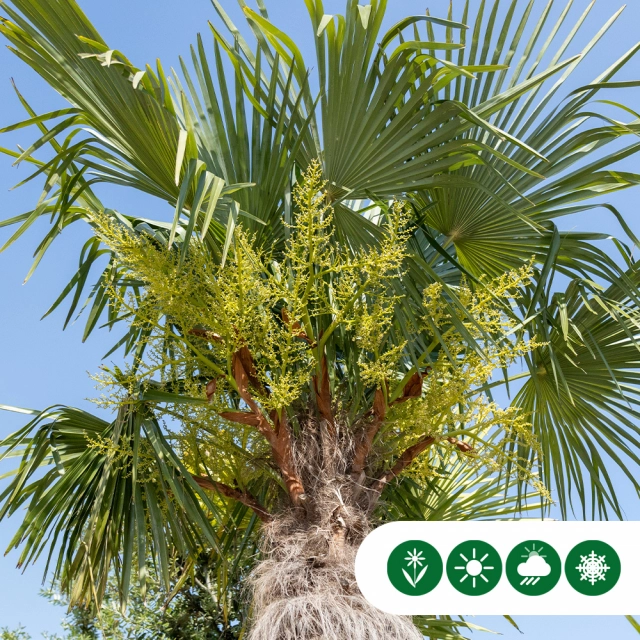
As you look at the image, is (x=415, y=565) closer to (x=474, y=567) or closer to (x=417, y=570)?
(x=417, y=570)

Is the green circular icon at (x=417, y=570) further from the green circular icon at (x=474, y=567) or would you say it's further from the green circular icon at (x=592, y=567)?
the green circular icon at (x=592, y=567)

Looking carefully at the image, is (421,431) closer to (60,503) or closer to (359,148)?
(359,148)

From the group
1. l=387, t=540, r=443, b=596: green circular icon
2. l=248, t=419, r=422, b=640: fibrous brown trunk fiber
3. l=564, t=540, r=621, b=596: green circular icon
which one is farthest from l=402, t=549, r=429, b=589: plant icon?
l=564, t=540, r=621, b=596: green circular icon

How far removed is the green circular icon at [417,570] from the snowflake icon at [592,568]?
516mm

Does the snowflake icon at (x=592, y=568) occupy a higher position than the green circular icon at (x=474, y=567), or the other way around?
the snowflake icon at (x=592, y=568)

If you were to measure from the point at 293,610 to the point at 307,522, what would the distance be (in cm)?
40

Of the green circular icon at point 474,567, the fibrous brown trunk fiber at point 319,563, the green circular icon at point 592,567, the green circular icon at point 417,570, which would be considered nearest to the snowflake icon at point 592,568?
the green circular icon at point 592,567

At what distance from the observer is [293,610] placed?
9.10 feet

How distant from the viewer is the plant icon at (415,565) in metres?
2.80

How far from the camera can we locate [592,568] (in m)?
2.78

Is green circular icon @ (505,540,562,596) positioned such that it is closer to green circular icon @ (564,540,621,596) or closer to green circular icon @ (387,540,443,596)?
green circular icon @ (564,540,621,596)

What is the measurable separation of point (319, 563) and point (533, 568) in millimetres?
812

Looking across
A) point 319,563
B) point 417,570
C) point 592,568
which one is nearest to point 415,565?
point 417,570

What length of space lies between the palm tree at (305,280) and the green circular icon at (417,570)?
14cm
